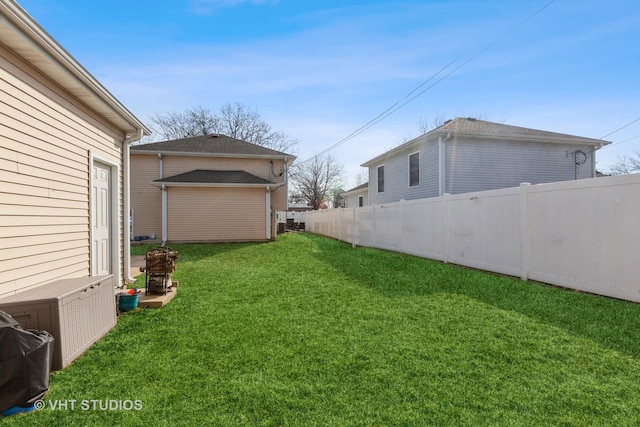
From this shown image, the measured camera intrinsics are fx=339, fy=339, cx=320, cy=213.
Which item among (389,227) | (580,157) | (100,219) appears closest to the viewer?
(100,219)

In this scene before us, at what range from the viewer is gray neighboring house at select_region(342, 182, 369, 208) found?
23.7 m

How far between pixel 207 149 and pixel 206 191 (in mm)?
2569

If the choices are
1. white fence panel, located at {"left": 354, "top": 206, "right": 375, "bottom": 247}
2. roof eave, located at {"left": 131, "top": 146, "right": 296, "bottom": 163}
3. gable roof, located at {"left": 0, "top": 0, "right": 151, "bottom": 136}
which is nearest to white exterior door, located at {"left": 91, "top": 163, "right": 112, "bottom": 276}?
gable roof, located at {"left": 0, "top": 0, "right": 151, "bottom": 136}

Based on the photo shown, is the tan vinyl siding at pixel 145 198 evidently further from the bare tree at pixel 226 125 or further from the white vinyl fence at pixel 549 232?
the bare tree at pixel 226 125

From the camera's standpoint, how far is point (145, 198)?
1461 cm

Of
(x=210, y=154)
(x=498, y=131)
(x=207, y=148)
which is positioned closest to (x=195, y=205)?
(x=210, y=154)

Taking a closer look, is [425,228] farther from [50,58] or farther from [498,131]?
[50,58]

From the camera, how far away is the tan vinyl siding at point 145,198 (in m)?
14.5

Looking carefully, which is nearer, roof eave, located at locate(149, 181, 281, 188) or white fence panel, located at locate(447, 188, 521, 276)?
white fence panel, located at locate(447, 188, 521, 276)

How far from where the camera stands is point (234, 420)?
6.82 feet

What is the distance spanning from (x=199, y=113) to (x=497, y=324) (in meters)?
30.4

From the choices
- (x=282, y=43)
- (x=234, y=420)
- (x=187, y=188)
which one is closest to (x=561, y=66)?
(x=282, y=43)

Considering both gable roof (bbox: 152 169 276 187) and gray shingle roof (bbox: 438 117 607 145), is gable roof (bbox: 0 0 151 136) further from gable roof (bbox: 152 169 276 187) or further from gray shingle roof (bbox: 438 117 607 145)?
gray shingle roof (bbox: 438 117 607 145)

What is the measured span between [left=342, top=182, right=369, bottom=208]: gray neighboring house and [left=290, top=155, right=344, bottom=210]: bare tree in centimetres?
1136
